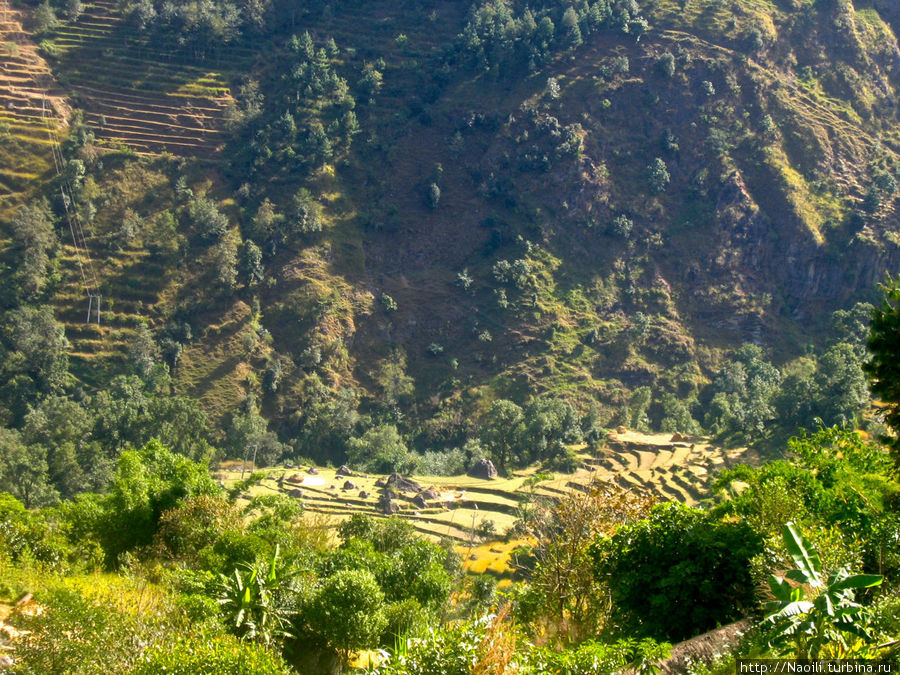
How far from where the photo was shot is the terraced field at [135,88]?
6825 centimetres

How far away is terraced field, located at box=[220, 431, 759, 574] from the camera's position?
43.6 metres

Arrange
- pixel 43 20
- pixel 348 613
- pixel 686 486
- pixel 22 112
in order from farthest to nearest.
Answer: pixel 43 20, pixel 22 112, pixel 686 486, pixel 348 613

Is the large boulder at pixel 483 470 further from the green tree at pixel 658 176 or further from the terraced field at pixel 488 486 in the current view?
the green tree at pixel 658 176

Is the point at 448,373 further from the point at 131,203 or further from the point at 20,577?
the point at 20,577

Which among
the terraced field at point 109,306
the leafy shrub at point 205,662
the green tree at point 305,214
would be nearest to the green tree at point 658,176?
the green tree at point 305,214

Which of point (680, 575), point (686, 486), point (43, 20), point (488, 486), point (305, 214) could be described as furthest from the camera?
point (43, 20)

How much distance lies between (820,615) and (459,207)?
64.5 meters

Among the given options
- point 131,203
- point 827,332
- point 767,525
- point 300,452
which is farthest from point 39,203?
point 827,332

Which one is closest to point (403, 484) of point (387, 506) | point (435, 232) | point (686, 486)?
point (387, 506)

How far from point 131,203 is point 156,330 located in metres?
12.3

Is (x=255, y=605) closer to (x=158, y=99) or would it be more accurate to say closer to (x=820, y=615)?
(x=820, y=615)

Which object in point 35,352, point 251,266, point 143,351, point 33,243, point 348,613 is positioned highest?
point 348,613

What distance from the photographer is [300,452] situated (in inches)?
2186

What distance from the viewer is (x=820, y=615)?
9.23 meters
